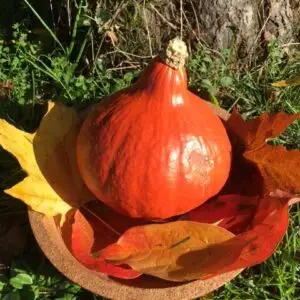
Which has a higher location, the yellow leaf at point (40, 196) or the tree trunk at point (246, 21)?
the tree trunk at point (246, 21)

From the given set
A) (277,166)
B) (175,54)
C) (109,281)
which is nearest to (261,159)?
(277,166)

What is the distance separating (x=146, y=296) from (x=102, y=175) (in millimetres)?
330

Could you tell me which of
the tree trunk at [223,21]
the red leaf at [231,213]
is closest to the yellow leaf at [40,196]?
the red leaf at [231,213]

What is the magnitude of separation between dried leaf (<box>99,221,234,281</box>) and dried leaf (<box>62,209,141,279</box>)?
0.03 meters

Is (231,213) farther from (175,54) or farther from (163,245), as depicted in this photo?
(175,54)

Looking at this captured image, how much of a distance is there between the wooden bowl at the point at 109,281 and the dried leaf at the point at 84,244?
2cm

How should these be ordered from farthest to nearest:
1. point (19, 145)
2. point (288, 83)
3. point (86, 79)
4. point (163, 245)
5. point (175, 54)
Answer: point (86, 79) < point (288, 83) < point (19, 145) < point (163, 245) < point (175, 54)

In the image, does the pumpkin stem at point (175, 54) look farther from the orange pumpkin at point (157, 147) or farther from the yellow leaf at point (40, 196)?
the yellow leaf at point (40, 196)

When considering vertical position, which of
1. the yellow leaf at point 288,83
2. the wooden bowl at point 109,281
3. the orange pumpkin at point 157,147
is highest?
the orange pumpkin at point 157,147

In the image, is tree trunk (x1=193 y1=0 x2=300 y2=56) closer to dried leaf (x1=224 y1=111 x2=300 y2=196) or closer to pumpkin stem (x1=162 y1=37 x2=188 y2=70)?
dried leaf (x1=224 y1=111 x2=300 y2=196)

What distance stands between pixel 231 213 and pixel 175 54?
1.62 feet

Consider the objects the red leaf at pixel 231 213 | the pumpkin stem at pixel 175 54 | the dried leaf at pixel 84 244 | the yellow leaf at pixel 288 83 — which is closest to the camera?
the pumpkin stem at pixel 175 54

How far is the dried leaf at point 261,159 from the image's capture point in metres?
1.65

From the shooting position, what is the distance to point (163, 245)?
163 centimetres
